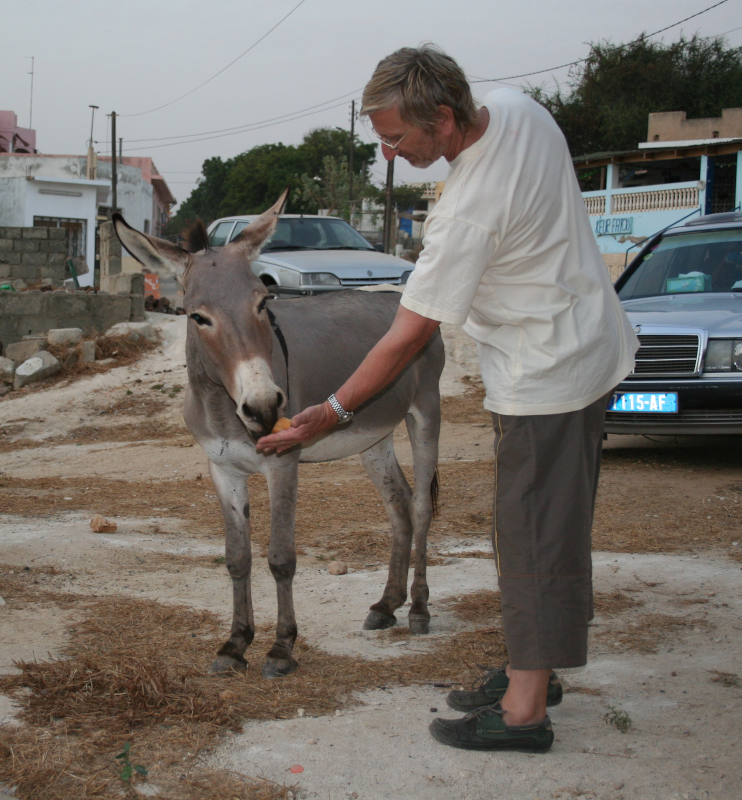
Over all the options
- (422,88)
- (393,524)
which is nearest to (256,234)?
(422,88)

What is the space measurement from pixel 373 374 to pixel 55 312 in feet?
38.0

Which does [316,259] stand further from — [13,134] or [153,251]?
[13,134]

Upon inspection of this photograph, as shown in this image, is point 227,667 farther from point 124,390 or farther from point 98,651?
point 124,390

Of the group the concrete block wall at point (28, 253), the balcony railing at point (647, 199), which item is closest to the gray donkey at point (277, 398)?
the concrete block wall at point (28, 253)

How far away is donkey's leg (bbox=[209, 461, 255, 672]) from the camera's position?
351 cm

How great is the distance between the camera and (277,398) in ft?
9.34

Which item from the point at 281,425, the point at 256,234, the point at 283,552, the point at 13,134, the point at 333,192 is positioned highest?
the point at 13,134

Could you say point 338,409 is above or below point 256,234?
below

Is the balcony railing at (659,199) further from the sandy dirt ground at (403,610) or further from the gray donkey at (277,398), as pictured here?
the gray donkey at (277,398)

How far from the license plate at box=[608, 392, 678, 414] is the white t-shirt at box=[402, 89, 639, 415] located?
4.18m

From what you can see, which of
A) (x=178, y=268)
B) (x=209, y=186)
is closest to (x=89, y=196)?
(x=178, y=268)

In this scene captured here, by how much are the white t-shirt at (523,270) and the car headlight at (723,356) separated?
425 centimetres

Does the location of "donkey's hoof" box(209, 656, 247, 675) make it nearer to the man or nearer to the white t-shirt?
the man

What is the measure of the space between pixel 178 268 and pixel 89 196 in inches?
1218
